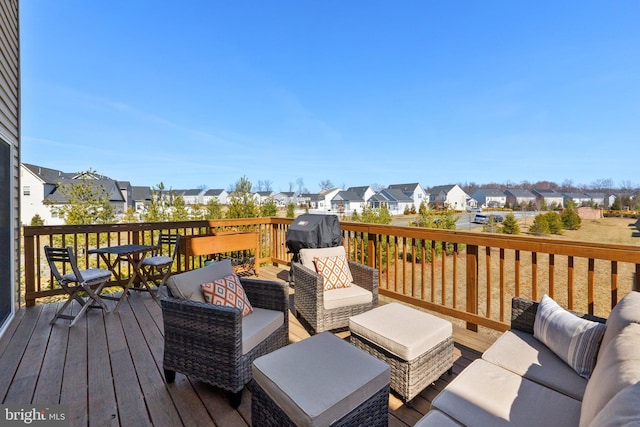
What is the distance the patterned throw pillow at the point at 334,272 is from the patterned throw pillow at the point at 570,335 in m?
1.74

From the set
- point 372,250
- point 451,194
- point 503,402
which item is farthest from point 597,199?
point 451,194

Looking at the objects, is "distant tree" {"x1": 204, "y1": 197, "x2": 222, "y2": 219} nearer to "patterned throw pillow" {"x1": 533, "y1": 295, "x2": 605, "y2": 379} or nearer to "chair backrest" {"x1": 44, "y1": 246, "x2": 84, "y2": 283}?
"chair backrest" {"x1": 44, "y1": 246, "x2": 84, "y2": 283}

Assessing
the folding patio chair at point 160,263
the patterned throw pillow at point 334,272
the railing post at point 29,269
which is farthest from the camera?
the folding patio chair at point 160,263

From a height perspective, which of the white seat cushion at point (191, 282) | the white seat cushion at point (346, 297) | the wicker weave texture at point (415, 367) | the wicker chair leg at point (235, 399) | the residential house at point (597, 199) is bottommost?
the wicker chair leg at point (235, 399)

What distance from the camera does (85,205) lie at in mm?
9000

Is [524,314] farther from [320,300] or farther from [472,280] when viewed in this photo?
[320,300]

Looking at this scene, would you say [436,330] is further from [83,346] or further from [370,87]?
[370,87]

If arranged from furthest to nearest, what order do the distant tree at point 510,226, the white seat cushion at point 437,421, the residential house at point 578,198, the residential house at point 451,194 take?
the residential house at point 451,194 → the residential house at point 578,198 → the distant tree at point 510,226 → the white seat cushion at point 437,421

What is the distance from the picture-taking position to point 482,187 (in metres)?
26.9

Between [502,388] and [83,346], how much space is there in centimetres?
337

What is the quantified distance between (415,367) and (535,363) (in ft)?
2.14

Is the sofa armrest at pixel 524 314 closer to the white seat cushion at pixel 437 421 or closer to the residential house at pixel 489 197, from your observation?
the white seat cushion at pixel 437 421

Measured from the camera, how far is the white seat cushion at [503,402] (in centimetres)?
120

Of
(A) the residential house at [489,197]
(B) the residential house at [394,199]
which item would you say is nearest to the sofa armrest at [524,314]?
(A) the residential house at [489,197]
